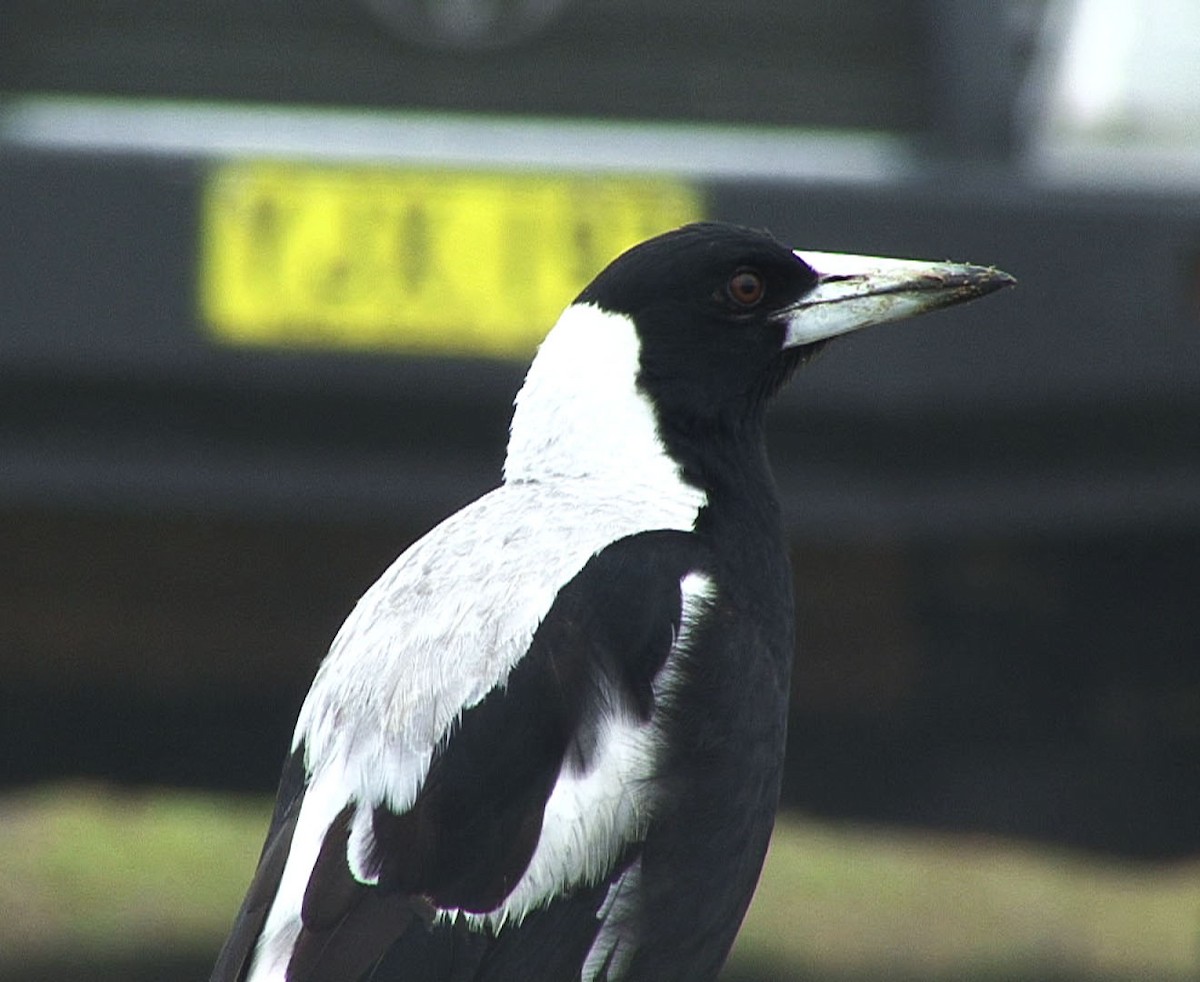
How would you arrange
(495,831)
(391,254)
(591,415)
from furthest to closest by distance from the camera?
Result: (391,254), (591,415), (495,831)

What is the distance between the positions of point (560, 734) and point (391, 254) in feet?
2.48

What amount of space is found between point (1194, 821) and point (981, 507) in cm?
44

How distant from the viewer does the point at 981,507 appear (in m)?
Answer: 2.70

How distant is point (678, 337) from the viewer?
7.04 ft

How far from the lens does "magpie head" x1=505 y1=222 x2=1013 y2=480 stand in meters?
2.12

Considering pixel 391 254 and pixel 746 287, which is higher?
pixel 391 254

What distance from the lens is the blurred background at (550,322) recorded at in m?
2.55

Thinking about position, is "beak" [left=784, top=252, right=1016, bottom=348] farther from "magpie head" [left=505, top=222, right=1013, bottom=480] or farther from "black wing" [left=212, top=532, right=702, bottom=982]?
"black wing" [left=212, top=532, right=702, bottom=982]

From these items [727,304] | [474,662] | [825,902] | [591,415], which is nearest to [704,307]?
[727,304]

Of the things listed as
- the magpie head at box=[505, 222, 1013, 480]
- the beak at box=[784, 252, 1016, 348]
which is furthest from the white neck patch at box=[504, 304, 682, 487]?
the beak at box=[784, 252, 1016, 348]

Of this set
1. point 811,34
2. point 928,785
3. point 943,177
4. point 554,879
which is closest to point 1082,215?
point 943,177

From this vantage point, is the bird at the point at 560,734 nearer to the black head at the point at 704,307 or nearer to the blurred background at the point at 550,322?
the black head at the point at 704,307

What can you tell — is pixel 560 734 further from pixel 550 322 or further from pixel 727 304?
pixel 550 322

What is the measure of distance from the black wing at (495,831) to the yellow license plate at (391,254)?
0.62 metres
